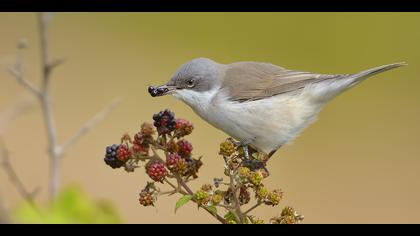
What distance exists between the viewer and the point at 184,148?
2041mm

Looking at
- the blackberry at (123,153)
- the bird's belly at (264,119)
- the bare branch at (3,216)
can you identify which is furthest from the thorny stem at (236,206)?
the bird's belly at (264,119)

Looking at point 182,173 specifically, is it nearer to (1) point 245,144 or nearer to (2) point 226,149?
(2) point 226,149

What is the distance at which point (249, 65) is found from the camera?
10.9ft

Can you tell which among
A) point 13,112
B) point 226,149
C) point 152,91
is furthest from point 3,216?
point 152,91

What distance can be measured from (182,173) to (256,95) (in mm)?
1333

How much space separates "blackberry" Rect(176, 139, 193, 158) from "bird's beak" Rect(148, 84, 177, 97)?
80 centimetres

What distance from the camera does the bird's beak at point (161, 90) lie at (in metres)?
2.85

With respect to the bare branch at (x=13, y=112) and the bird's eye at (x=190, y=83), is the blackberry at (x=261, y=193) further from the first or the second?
the bird's eye at (x=190, y=83)

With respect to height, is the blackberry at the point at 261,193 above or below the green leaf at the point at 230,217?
above

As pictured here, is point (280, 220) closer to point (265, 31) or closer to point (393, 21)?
point (265, 31)

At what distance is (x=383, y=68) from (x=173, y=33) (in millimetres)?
4292

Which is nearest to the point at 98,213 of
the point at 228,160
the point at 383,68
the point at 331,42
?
the point at 228,160

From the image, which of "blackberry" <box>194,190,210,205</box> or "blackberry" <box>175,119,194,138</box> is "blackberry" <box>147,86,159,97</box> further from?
"blackberry" <box>194,190,210,205</box>

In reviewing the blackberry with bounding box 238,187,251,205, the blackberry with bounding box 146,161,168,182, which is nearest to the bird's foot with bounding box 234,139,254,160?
the blackberry with bounding box 238,187,251,205
